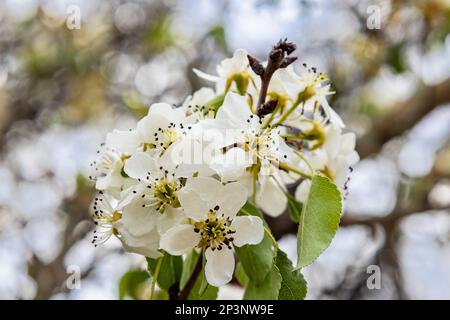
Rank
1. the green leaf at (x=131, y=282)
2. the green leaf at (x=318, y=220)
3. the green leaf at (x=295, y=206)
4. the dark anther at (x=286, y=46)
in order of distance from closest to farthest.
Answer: the green leaf at (x=318, y=220) < the dark anther at (x=286, y=46) < the green leaf at (x=295, y=206) < the green leaf at (x=131, y=282)

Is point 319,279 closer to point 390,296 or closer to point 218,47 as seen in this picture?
point 390,296

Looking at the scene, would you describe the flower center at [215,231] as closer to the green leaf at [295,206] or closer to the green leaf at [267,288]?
the green leaf at [267,288]

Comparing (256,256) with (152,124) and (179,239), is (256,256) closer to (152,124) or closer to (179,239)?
(179,239)

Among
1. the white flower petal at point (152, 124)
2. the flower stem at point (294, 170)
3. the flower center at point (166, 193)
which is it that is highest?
the white flower petal at point (152, 124)

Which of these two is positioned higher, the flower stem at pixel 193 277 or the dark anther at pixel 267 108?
the dark anther at pixel 267 108

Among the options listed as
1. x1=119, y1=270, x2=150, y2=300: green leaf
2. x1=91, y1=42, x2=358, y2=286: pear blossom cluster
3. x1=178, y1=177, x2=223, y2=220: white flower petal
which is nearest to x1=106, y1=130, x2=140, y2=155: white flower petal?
x1=91, y1=42, x2=358, y2=286: pear blossom cluster

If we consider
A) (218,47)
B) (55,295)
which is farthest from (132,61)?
(55,295)

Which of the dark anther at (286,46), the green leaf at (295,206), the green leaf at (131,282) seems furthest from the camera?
the green leaf at (131,282)

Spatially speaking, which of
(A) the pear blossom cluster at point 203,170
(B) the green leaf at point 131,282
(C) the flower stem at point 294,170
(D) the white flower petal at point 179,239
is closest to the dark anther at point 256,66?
(A) the pear blossom cluster at point 203,170
